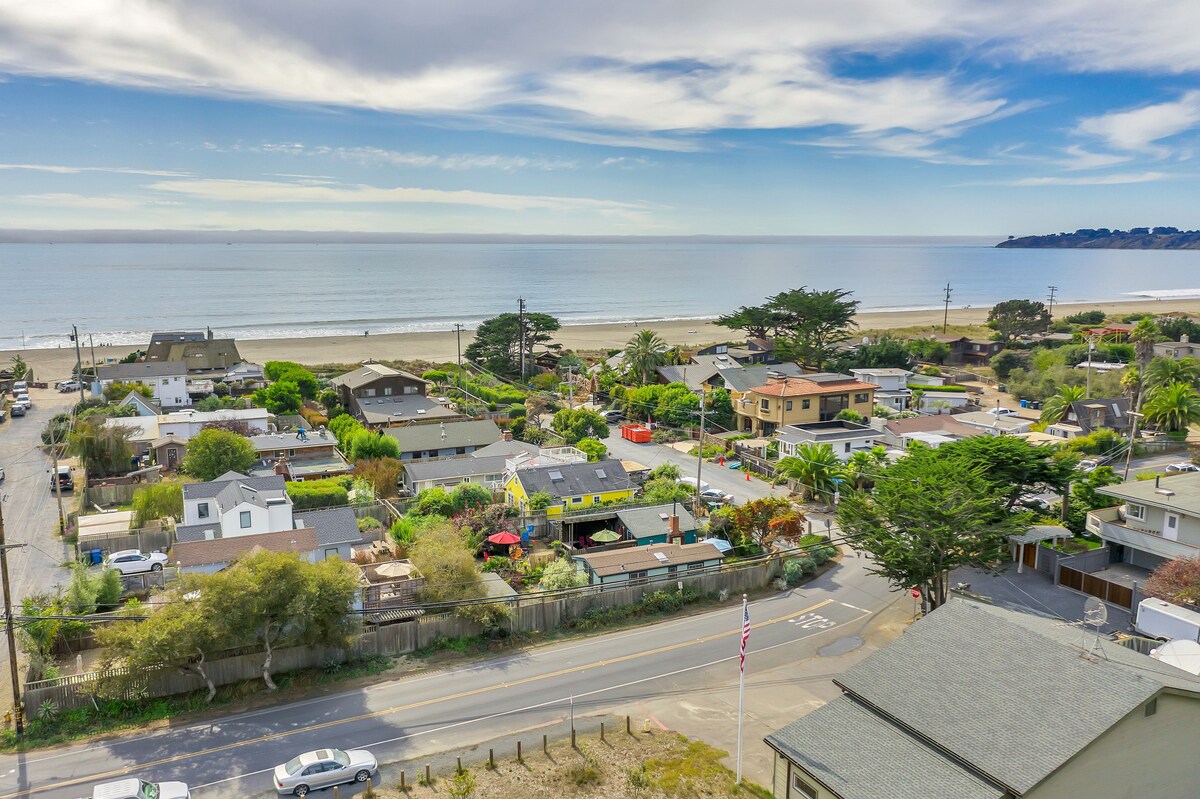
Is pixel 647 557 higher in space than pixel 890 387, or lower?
lower

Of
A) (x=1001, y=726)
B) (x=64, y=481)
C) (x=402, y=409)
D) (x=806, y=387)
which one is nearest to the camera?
(x=1001, y=726)

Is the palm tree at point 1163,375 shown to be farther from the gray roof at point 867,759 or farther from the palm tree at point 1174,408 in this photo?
the gray roof at point 867,759

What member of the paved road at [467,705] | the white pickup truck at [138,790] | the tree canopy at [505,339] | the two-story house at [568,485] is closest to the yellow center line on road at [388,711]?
the paved road at [467,705]

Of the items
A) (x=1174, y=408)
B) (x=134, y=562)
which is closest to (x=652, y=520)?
(x=134, y=562)

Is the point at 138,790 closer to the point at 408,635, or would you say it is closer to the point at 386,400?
the point at 408,635

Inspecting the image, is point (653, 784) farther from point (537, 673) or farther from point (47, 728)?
point (47, 728)

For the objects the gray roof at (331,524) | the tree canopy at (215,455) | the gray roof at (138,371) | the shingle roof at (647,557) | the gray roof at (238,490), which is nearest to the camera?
the shingle roof at (647,557)

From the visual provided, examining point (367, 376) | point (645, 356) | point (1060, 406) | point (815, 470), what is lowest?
point (815, 470)

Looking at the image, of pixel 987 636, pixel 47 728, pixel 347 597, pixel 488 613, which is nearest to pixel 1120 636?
pixel 987 636
